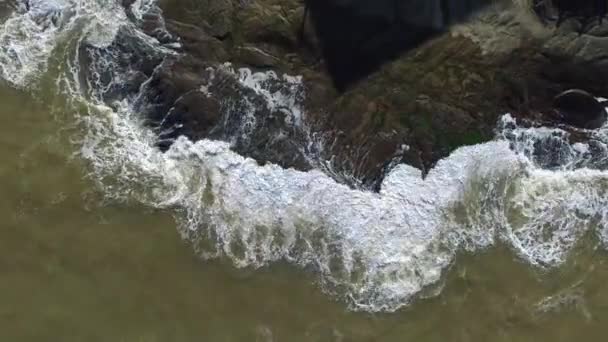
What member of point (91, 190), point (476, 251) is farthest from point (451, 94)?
point (91, 190)

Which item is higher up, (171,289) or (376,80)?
(376,80)

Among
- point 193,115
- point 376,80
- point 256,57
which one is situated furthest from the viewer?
point 193,115

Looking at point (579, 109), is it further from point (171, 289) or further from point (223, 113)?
point (171, 289)

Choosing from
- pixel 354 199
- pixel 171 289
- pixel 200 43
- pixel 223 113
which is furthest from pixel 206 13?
pixel 171 289

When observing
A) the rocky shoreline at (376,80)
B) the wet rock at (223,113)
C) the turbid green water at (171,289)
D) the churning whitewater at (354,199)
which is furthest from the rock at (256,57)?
the turbid green water at (171,289)

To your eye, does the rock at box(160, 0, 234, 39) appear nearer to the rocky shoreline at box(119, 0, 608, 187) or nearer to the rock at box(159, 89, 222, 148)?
the rocky shoreline at box(119, 0, 608, 187)

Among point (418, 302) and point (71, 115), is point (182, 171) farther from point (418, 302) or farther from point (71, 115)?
point (418, 302)
